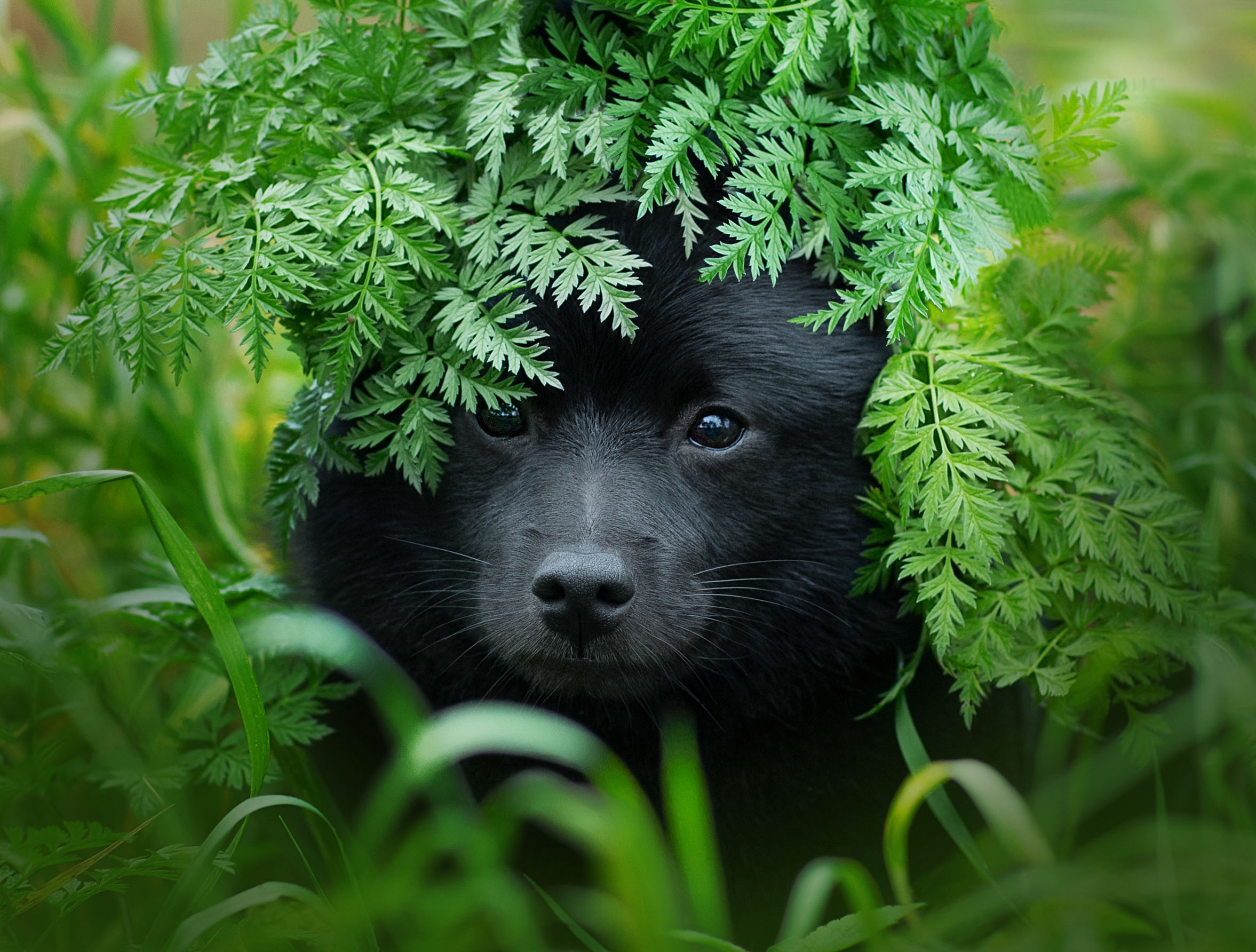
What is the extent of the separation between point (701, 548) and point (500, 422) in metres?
0.47

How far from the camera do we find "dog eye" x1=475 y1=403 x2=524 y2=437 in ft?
7.08

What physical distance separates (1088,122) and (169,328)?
5.49 ft

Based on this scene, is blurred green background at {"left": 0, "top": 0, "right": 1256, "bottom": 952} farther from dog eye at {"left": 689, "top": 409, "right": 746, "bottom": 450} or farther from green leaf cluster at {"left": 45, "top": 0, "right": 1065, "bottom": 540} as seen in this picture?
dog eye at {"left": 689, "top": 409, "right": 746, "bottom": 450}

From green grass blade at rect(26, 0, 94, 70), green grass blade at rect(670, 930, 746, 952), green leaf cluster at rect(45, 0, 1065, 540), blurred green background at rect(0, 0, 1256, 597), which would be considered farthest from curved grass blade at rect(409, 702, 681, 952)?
green grass blade at rect(26, 0, 94, 70)

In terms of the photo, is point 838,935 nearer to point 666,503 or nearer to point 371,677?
point 666,503

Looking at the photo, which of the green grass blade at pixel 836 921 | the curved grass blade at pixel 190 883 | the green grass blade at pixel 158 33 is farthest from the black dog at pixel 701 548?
the green grass blade at pixel 158 33

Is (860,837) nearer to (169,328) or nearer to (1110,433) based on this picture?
(1110,433)

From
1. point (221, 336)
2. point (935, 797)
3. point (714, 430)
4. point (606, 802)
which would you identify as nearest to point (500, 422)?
point (714, 430)

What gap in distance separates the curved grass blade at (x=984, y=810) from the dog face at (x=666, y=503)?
24.4 inches

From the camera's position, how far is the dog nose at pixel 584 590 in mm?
1861

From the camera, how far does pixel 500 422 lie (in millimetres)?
2178

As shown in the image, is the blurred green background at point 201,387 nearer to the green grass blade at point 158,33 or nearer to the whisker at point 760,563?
the green grass blade at point 158,33

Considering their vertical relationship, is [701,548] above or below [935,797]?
above

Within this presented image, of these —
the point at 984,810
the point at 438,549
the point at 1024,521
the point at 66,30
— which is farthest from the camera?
the point at 66,30
